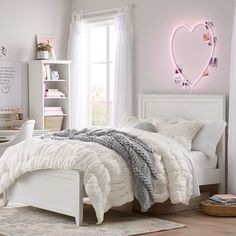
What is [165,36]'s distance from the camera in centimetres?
690

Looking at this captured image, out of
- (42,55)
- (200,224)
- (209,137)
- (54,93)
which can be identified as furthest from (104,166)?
(42,55)

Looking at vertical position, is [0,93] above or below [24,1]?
below

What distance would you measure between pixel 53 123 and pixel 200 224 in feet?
9.98

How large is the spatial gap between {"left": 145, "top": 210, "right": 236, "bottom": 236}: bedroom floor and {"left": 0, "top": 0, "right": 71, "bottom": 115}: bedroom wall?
9.69ft

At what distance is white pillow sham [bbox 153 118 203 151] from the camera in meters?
5.98

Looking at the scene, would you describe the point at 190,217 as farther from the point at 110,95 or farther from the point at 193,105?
the point at 110,95

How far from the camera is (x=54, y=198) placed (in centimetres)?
536

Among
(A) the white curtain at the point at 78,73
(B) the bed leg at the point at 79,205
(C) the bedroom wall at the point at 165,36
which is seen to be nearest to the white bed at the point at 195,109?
(C) the bedroom wall at the point at 165,36

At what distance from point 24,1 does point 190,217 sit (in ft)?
12.0

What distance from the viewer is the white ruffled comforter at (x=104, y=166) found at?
16.4 feet

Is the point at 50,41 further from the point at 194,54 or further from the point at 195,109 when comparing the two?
the point at 195,109

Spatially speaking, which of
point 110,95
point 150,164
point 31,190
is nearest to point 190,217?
point 150,164

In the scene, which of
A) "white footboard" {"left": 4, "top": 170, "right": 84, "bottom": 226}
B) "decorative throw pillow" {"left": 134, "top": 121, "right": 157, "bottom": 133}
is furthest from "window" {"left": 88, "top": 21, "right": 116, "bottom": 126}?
"white footboard" {"left": 4, "top": 170, "right": 84, "bottom": 226}

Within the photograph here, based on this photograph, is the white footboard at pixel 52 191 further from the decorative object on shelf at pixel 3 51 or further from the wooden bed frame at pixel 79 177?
the decorative object on shelf at pixel 3 51
